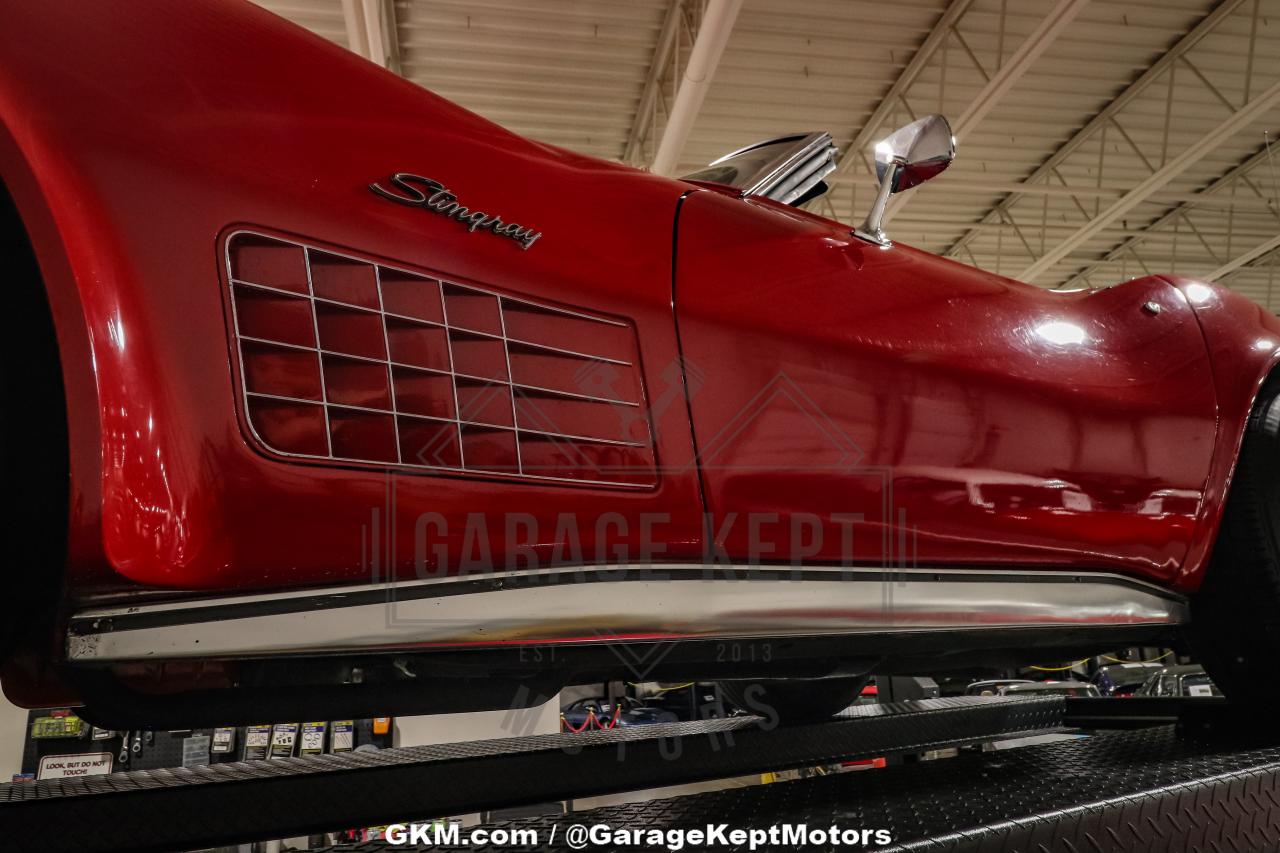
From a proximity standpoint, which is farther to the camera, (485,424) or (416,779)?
(416,779)

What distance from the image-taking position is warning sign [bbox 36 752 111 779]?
427 centimetres

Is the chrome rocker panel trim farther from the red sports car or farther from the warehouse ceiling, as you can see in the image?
the warehouse ceiling

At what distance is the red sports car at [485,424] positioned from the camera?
2.92 ft

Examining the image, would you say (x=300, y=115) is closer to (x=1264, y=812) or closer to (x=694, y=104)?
(x=1264, y=812)

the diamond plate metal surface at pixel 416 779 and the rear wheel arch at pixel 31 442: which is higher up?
the rear wheel arch at pixel 31 442

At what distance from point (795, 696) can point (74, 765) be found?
12.4 ft

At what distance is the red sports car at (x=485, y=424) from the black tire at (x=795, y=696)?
67cm

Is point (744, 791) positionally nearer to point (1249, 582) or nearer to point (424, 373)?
point (424, 373)

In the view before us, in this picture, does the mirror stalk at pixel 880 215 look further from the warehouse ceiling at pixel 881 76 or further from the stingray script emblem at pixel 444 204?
the warehouse ceiling at pixel 881 76

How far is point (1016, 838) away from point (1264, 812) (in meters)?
0.56

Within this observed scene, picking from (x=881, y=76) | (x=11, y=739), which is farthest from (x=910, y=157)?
(x=881, y=76)

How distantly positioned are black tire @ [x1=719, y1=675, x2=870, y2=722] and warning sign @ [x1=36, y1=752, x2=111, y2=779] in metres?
3.43

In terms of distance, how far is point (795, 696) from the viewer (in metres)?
2.40

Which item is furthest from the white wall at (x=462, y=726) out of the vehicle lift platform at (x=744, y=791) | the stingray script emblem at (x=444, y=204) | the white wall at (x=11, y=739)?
the stingray script emblem at (x=444, y=204)
